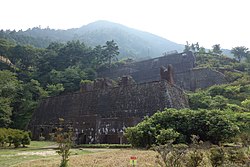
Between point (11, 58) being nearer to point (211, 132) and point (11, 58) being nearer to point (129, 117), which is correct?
point (129, 117)

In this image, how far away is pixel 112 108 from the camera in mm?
25703

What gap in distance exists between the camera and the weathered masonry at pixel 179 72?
38438 mm

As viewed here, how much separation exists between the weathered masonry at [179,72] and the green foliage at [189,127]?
2361 cm

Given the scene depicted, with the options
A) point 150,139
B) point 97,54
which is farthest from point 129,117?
point 97,54

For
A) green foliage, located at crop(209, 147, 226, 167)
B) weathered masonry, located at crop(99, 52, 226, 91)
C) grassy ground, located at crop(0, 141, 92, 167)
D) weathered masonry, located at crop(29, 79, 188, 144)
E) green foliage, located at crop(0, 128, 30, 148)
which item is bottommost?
grassy ground, located at crop(0, 141, 92, 167)

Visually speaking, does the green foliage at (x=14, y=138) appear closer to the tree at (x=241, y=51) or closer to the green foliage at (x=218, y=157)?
the green foliage at (x=218, y=157)

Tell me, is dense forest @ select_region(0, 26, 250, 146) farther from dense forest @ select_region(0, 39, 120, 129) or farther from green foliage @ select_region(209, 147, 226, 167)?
green foliage @ select_region(209, 147, 226, 167)

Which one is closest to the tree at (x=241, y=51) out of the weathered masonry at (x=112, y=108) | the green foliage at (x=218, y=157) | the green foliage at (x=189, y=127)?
the weathered masonry at (x=112, y=108)

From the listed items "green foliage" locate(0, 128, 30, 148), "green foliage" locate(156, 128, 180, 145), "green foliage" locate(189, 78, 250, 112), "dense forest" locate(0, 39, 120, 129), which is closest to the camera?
"green foliage" locate(156, 128, 180, 145)

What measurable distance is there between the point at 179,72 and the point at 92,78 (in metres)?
15.0

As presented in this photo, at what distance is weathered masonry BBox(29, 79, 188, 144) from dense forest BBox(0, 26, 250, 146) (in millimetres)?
4053

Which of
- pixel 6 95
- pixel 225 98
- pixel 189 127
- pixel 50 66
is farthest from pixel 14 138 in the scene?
pixel 50 66

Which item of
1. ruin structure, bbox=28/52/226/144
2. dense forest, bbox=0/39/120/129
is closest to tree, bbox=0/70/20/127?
dense forest, bbox=0/39/120/129

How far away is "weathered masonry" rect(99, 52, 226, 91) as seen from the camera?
38.4 m
